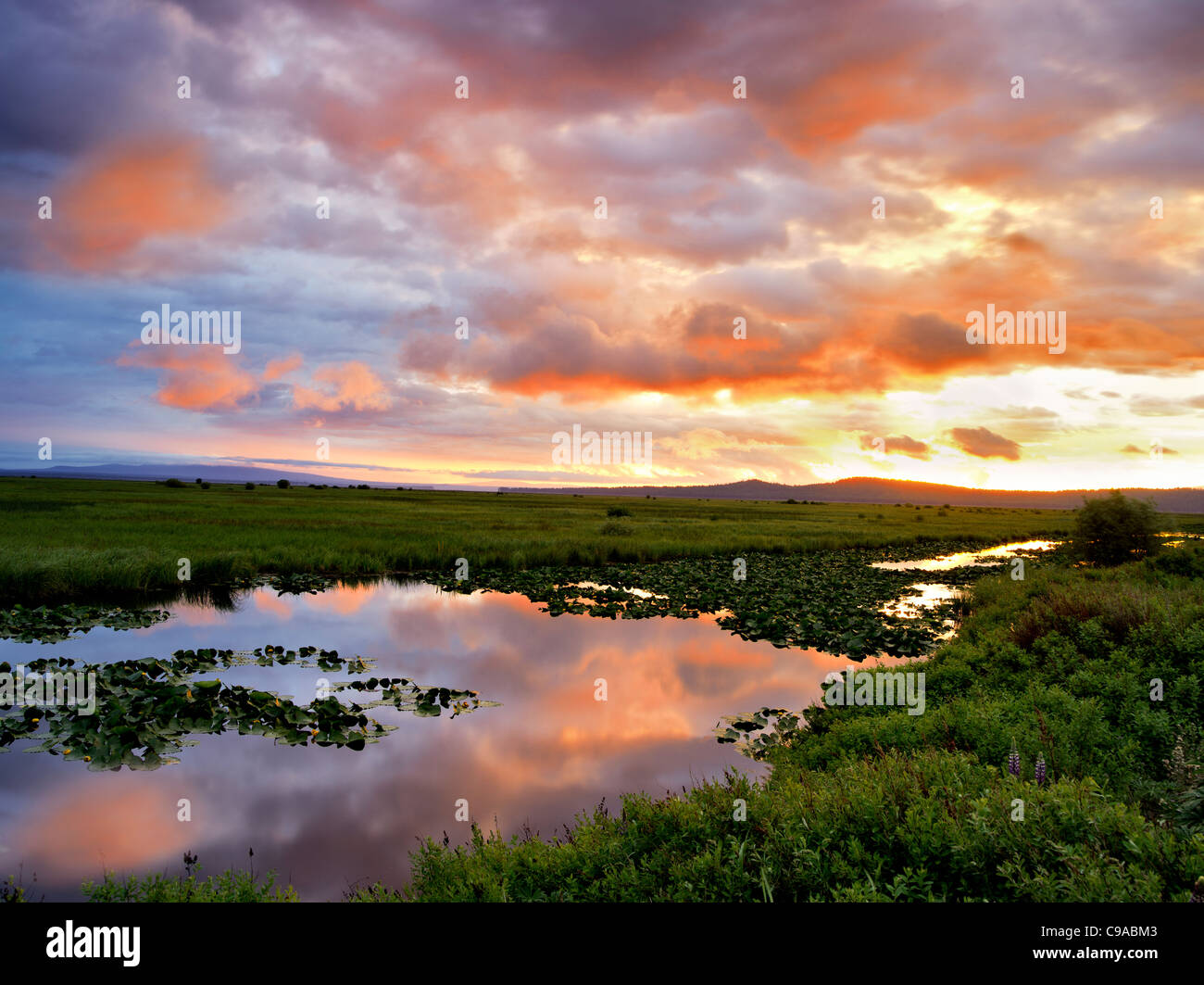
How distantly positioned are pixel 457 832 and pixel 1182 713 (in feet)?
36.1

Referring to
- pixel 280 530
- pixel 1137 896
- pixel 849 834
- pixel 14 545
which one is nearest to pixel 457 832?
pixel 849 834

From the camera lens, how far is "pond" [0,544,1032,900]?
25.2ft

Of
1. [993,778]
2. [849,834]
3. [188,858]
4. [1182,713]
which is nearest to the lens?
[849,834]

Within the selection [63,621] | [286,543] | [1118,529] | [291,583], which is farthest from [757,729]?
[1118,529]

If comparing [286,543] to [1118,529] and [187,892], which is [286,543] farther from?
[1118,529]

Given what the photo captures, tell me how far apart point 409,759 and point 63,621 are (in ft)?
53.5

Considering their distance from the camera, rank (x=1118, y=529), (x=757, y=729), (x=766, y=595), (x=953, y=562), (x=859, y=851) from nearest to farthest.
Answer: (x=859, y=851) < (x=757, y=729) < (x=766, y=595) < (x=1118, y=529) < (x=953, y=562)

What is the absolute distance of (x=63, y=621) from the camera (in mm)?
18594

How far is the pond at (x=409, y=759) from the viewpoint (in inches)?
303

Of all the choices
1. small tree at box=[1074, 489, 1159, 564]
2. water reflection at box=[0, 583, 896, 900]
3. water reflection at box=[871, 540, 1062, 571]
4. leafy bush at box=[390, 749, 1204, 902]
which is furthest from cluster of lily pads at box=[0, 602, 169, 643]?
small tree at box=[1074, 489, 1159, 564]

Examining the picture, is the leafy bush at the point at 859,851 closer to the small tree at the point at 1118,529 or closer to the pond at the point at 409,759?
the pond at the point at 409,759

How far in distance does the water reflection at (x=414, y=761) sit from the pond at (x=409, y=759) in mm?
33
